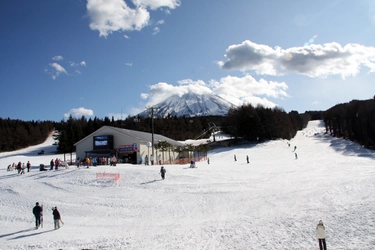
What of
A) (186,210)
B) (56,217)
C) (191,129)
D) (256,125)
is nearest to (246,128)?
(256,125)

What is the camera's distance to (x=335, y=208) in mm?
14266

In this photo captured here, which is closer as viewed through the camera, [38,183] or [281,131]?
[38,183]

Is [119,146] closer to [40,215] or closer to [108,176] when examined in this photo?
[108,176]

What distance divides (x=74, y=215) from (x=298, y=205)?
47.2 feet

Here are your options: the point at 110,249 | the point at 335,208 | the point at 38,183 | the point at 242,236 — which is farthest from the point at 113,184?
the point at 335,208

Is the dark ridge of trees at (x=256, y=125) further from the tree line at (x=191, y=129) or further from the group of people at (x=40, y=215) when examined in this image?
the group of people at (x=40, y=215)

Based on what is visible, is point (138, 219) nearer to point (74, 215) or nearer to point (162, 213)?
point (162, 213)

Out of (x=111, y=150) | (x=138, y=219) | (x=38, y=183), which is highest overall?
(x=111, y=150)

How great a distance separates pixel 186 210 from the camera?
55.6 feet

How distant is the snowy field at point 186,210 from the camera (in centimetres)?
1139

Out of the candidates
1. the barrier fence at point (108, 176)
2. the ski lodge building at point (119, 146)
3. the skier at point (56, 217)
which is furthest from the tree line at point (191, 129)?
the skier at point (56, 217)

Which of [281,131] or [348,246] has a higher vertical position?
[281,131]

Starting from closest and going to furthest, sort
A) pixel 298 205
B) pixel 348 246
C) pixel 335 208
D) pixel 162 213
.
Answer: pixel 348 246 < pixel 335 208 < pixel 298 205 < pixel 162 213

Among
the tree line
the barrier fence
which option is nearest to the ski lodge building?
the tree line
